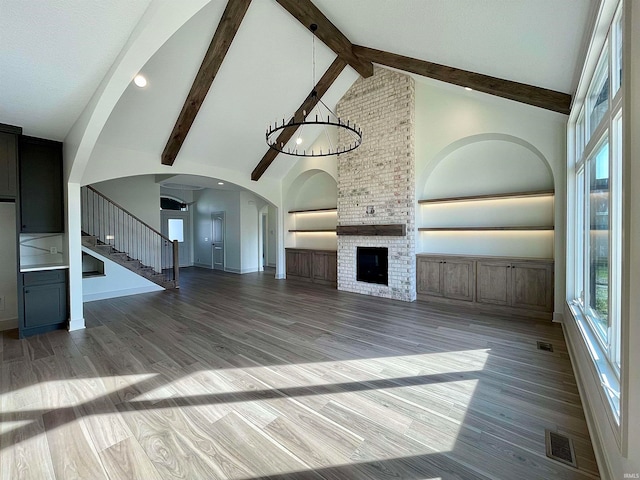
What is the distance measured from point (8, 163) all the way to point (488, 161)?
738 centimetres

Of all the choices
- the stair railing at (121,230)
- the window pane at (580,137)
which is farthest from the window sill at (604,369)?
the stair railing at (121,230)

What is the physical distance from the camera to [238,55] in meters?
4.88

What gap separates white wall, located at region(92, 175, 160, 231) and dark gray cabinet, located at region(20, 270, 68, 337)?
4.12 m

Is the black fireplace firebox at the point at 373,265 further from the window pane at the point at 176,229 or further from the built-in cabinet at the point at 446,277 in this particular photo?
the window pane at the point at 176,229

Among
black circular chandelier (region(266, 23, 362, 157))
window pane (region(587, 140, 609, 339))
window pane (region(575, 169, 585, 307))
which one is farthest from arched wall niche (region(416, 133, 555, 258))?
black circular chandelier (region(266, 23, 362, 157))

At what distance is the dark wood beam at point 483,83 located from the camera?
3.64 m

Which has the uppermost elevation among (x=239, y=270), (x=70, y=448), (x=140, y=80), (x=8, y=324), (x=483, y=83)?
(x=140, y=80)

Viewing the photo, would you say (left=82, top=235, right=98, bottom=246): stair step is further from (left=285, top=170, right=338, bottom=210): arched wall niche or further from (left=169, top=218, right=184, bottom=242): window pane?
(left=169, top=218, right=184, bottom=242): window pane

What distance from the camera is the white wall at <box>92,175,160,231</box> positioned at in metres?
7.70

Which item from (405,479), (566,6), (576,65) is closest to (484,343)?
(405,479)

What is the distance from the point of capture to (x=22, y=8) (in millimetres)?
2277

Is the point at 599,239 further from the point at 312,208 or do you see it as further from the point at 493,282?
the point at 312,208

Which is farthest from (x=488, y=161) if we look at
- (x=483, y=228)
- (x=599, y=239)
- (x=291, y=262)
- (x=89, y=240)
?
(x=89, y=240)

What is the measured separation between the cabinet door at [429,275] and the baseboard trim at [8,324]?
6.80 metres
